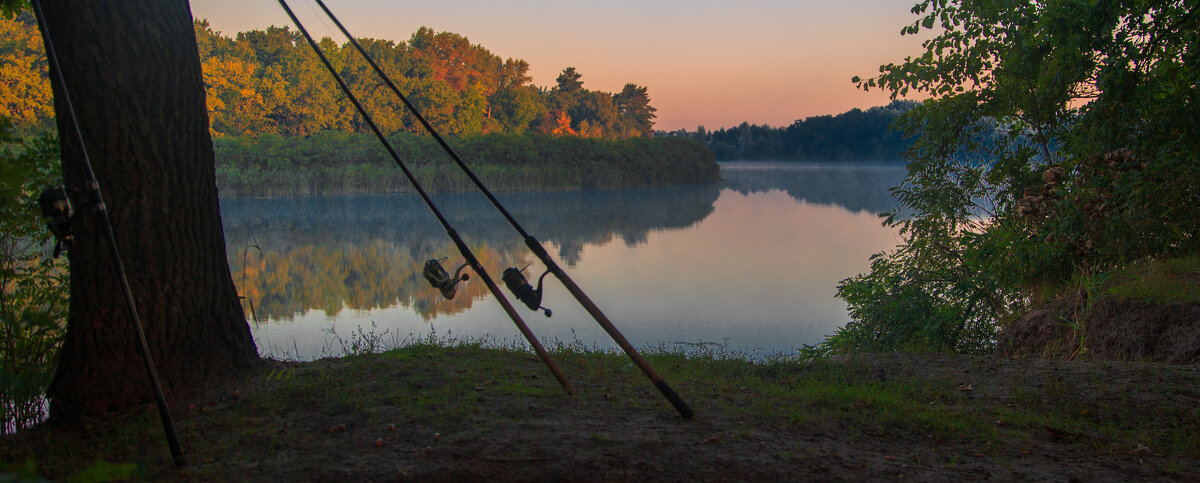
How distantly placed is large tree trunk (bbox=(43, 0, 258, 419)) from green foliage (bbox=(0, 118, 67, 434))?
2.13 ft

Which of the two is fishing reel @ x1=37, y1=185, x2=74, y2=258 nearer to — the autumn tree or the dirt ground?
the dirt ground

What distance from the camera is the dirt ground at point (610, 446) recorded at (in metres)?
3.58

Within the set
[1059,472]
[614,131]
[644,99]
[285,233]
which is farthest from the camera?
[644,99]

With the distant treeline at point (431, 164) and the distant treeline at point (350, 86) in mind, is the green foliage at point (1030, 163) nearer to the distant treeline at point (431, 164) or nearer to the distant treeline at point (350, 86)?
the distant treeline at point (431, 164)

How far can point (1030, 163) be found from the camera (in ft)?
37.9

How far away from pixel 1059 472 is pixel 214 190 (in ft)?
17.1

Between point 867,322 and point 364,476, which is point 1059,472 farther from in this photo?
point 867,322

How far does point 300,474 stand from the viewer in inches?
140

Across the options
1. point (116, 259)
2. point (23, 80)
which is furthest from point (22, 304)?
point (23, 80)

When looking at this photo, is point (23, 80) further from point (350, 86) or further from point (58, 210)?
point (58, 210)

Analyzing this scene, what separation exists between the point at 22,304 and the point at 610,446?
493 cm

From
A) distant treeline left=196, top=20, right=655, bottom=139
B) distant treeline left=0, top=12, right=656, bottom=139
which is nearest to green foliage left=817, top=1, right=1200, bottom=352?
distant treeline left=0, top=12, right=656, bottom=139

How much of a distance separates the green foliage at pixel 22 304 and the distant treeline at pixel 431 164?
3480 centimetres

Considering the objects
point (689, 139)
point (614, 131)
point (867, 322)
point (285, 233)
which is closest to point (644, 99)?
point (614, 131)
